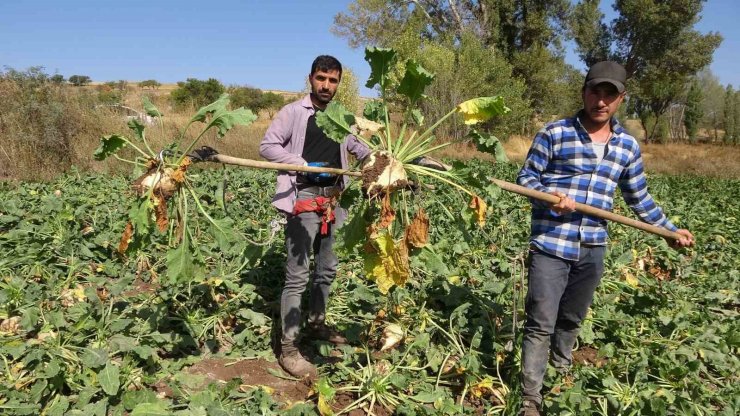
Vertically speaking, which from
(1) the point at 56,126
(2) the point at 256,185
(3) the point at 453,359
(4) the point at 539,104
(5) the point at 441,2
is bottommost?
(3) the point at 453,359

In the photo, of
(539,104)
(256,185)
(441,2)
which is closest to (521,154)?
(539,104)

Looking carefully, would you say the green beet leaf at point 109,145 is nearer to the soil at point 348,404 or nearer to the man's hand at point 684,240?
the soil at point 348,404

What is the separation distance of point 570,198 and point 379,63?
131 centimetres

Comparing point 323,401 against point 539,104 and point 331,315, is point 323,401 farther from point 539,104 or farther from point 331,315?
point 539,104

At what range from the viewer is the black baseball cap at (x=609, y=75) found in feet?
8.43

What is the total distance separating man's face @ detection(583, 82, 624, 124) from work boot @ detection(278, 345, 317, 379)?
2383 millimetres

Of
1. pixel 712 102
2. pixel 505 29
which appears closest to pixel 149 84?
pixel 505 29

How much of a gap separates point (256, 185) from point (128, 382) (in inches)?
218

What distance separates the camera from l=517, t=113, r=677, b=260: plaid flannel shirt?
2738 mm

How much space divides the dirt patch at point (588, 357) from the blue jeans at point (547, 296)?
802 millimetres

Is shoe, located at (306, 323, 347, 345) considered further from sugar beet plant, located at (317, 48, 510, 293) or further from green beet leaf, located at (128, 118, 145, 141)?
green beet leaf, located at (128, 118, 145, 141)

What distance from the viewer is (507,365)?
334 centimetres

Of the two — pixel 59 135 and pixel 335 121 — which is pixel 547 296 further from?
pixel 59 135

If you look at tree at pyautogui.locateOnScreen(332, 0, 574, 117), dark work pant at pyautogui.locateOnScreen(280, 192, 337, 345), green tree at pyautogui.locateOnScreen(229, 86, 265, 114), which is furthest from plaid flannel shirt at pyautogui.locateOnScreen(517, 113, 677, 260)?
green tree at pyautogui.locateOnScreen(229, 86, 265, 114)
